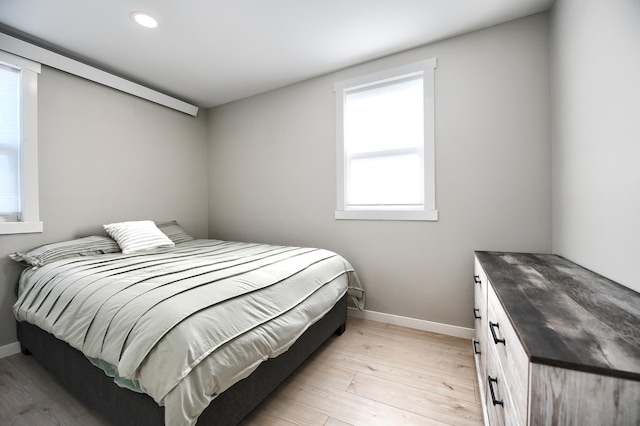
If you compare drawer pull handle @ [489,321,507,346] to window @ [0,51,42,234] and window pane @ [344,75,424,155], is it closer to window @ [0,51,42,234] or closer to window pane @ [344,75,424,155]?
window pane @ [344,75,424,155]

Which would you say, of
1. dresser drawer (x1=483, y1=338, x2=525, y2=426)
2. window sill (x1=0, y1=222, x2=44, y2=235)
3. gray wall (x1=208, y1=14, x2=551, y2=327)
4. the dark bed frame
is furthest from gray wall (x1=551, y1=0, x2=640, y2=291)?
window sill (x1=0, y1=222, x2=44, y2=235)

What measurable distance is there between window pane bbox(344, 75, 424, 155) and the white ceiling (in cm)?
32

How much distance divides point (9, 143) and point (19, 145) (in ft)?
0.18

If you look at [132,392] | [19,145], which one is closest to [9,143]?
[19,145]

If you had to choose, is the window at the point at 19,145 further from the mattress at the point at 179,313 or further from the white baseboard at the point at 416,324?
the white baseboard at the point at 416,324

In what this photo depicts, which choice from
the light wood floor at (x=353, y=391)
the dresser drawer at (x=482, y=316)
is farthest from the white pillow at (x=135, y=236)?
the dresser drawer at (x=482, y=316)

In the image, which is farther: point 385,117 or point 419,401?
point 385,117

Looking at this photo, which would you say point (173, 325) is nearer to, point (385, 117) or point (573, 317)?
point (573, 317)

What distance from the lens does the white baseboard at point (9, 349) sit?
2006 millimetres

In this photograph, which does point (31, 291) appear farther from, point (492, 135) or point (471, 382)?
point (492, 135)

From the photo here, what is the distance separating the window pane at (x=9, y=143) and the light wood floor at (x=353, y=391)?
118 cm

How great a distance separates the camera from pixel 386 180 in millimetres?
2555

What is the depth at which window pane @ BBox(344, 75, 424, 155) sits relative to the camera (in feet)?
7.91

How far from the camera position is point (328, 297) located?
6.29ft
